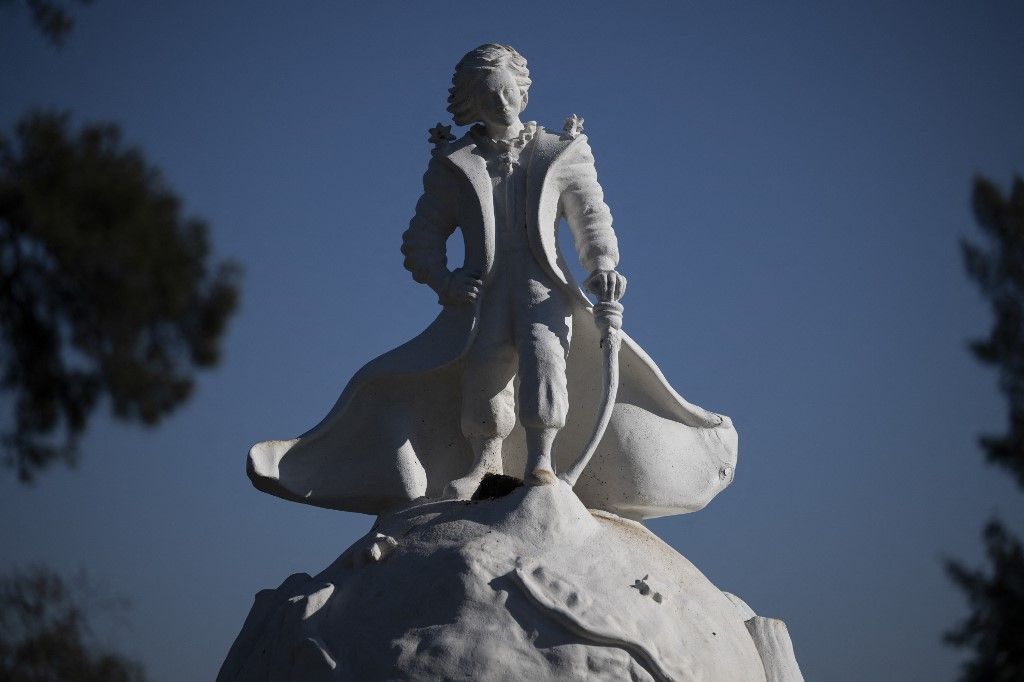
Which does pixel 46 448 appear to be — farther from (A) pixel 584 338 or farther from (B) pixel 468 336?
(A) pixel 584 338

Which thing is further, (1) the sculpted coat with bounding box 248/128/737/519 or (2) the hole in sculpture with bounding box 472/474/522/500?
(1) the sculpted coat with bounding box 248/128/737/519

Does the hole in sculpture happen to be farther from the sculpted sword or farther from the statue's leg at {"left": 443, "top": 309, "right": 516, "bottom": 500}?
the sculpted sword

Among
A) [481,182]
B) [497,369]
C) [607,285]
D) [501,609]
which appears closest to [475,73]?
[481,182]

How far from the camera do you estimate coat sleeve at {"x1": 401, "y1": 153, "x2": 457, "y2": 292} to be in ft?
24.1

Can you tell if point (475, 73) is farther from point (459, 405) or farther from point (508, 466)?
point (508, 466)

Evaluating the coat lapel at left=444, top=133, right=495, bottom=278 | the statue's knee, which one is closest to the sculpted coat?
the coat lapel at left=444, top=133, right=495, bottom=278

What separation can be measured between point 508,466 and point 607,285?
1.11 metres

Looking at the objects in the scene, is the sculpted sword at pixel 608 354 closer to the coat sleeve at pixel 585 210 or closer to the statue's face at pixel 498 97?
the coat sleeve at pixel 585 210

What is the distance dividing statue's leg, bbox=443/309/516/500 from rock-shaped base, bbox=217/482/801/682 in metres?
0.52

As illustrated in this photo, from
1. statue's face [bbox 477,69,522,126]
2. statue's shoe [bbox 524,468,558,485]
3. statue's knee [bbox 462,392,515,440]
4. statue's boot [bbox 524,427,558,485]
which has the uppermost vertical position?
statue's face [bbox 477,69,522,126]

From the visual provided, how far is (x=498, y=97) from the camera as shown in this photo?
24.0 ft

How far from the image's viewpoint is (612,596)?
625 cm

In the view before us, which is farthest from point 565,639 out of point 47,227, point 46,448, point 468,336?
point 47,227

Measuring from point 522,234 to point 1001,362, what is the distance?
11.6ft
